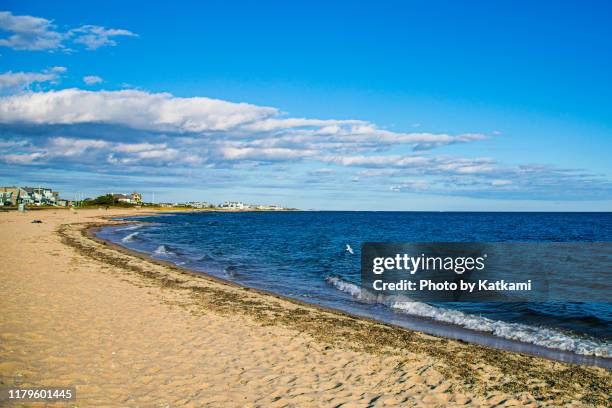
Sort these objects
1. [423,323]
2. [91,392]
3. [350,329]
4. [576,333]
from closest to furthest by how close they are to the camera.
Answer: [91,392] < [350,329] < [576,333] < [423,323]

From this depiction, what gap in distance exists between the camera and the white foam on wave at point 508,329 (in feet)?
37.8

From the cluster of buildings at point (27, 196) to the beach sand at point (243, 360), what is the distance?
142659 millimetres

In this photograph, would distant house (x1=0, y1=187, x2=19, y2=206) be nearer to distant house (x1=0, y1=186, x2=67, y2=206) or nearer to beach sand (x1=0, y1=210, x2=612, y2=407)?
distant house (x1=0, y1=186, x2=67, y2=206)

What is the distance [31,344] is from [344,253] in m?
30.4

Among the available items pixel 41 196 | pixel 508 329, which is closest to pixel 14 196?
pixel 41 196

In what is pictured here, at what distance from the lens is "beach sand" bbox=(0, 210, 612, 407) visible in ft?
23.9

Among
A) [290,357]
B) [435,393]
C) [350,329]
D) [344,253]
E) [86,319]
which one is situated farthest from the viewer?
[344,253]

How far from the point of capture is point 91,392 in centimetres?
691

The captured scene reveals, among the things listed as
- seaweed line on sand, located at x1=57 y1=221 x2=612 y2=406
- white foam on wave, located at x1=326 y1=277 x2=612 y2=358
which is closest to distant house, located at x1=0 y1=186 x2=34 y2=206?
seaweed line on sand, located at x1=57 y1=221 x2=612 y2=406

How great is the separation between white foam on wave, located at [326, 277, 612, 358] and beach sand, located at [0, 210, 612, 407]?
6.57 ft

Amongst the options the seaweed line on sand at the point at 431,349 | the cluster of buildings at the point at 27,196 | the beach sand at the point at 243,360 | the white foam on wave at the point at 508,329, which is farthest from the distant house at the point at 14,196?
→ the white foam on wave at the point at 508,329

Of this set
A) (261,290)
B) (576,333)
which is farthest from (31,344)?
(576,333)

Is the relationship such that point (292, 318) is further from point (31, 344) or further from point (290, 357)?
point (31, 344)

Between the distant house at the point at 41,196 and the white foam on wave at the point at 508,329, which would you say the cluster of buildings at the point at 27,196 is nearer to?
the distant house at the point at 41,196
